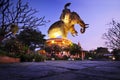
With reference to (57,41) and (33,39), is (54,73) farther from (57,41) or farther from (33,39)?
(57,41)

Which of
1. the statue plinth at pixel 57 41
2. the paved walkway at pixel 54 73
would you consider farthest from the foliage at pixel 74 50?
the paved walkway at pixel 54 73

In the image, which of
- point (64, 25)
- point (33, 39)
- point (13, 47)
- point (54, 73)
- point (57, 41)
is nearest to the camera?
point (54, 73)

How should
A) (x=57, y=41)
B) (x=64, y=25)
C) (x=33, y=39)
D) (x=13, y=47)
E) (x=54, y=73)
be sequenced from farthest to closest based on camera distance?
1. (x=57, y=41)
2. (x=64, y=25)
3. (x=33, y=39)
4. (x=13, y=47)
5. (x=54, y=73)

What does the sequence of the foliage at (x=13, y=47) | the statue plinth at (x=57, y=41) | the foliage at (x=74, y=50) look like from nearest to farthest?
the foliage at (x=13, y=47) < the foliage at (x=74, y=50) < the statue plinth at (x=57, y=41)

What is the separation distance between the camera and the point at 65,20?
40.5 meters

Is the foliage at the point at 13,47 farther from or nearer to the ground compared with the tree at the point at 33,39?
nearer to the ground

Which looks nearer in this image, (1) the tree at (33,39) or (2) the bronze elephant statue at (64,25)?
(2) the bronze elephant statue at (64,25)

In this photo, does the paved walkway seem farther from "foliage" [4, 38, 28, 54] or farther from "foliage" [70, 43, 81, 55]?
"foliage" [70, 43, 81, 55]

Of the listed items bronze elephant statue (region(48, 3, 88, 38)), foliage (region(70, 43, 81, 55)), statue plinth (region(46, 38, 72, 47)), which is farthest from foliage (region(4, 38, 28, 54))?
statue plinth (region(46, 38, 72, 47))

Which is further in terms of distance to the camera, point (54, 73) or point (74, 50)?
point (74, 50)

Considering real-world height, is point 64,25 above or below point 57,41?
above

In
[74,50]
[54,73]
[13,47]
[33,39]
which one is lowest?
[54,73]

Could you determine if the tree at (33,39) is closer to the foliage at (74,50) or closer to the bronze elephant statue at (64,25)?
the bronze elephant statue at (64,25)

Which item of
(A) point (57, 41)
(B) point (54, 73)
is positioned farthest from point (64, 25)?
(B) point (54, 73)
